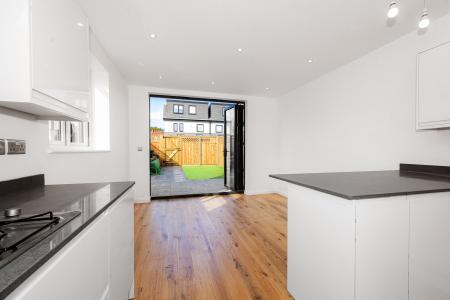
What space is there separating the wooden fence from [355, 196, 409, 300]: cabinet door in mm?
9459

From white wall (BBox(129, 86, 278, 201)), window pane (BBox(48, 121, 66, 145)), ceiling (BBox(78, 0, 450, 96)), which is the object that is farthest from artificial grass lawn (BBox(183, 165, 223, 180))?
window pane (BBox(48, 121, 66, 145))

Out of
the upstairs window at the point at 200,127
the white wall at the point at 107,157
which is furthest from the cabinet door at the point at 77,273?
the upstairs window at the point at 200,127

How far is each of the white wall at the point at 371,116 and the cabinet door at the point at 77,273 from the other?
290 cm

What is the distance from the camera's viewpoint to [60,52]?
112cm

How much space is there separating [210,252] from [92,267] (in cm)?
157

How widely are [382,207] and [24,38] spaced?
1.96 metres

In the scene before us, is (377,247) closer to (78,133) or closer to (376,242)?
(376,242)

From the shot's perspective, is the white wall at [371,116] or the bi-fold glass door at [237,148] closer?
the white wall at [371,116]

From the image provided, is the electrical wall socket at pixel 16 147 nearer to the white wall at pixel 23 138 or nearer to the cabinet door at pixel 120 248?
the white wall at pixel 23 138

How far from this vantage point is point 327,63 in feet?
9.76

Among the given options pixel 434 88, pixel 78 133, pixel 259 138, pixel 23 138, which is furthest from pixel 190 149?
pixel 434 88

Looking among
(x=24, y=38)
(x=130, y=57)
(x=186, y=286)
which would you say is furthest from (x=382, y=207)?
(x=130, y=57)

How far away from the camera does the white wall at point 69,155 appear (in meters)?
1.22

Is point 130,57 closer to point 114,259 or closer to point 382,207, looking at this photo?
point 114,259
